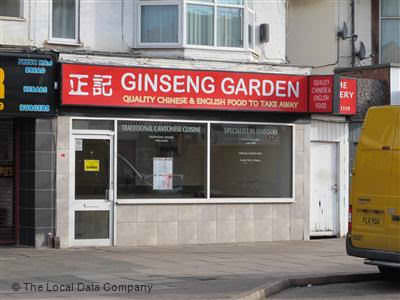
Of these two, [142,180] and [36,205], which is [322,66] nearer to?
[142,180]

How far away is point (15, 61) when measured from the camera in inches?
590

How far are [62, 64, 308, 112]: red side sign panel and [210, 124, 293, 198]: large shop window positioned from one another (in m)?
0.63

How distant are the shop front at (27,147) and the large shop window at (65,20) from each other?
1.05m

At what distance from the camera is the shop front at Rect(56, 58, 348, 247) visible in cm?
1574

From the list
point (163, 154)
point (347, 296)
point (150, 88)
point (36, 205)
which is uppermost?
point (150, 88)

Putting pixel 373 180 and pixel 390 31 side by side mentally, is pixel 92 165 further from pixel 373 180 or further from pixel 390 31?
pixel 390 31

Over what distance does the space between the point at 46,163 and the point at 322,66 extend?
27.8ft

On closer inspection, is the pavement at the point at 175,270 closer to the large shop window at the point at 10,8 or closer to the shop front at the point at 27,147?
the shop front at the point at 27,147

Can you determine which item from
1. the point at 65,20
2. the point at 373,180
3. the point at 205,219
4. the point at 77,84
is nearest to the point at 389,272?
the point at 373,180

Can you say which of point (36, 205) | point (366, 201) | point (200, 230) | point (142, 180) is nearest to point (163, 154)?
point (142, 180)

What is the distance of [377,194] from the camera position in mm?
11484

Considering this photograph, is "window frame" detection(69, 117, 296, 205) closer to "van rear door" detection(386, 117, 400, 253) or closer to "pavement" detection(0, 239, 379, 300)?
"pavement" detection(0, 239, 379, 300)

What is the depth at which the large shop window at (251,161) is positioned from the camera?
16984mm

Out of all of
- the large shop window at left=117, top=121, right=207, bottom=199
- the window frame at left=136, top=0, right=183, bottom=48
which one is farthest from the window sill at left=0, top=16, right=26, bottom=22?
the large shop window at left=117, top=121, right=207, bottom=199
